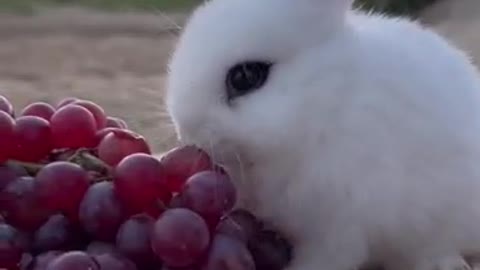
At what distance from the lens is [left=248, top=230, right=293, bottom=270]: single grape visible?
1.09 m

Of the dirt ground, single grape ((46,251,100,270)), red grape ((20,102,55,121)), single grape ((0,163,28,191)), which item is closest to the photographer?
single grape ((46,251,100,270))

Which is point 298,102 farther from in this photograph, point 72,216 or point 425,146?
point 72,216

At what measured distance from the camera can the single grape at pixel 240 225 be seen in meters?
1.05

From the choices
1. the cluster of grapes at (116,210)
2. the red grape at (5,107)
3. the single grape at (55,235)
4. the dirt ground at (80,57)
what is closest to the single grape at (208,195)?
the cluster of grapes at (116,210)

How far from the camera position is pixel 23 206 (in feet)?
3.49

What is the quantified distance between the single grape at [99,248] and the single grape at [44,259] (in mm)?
25

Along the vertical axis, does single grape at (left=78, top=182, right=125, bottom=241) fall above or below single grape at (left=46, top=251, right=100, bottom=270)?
above

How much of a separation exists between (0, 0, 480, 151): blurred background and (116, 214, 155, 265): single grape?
9.60 ft

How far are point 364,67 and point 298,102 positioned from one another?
0.09 m

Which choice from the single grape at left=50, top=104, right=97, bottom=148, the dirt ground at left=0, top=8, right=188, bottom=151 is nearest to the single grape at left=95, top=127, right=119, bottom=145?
the single grape at left=50, top=104, right=97, bottom=148

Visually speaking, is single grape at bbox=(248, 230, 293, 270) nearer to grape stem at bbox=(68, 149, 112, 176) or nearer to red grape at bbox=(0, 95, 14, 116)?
grape stem at bbox=(68, 149, 112, 176)

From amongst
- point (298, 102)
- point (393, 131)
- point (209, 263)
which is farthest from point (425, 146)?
point (209, 263)

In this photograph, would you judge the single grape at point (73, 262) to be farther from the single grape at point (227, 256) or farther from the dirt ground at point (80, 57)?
the dirt ground at point (80, 57)

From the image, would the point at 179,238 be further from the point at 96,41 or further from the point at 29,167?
the point at 96,41
